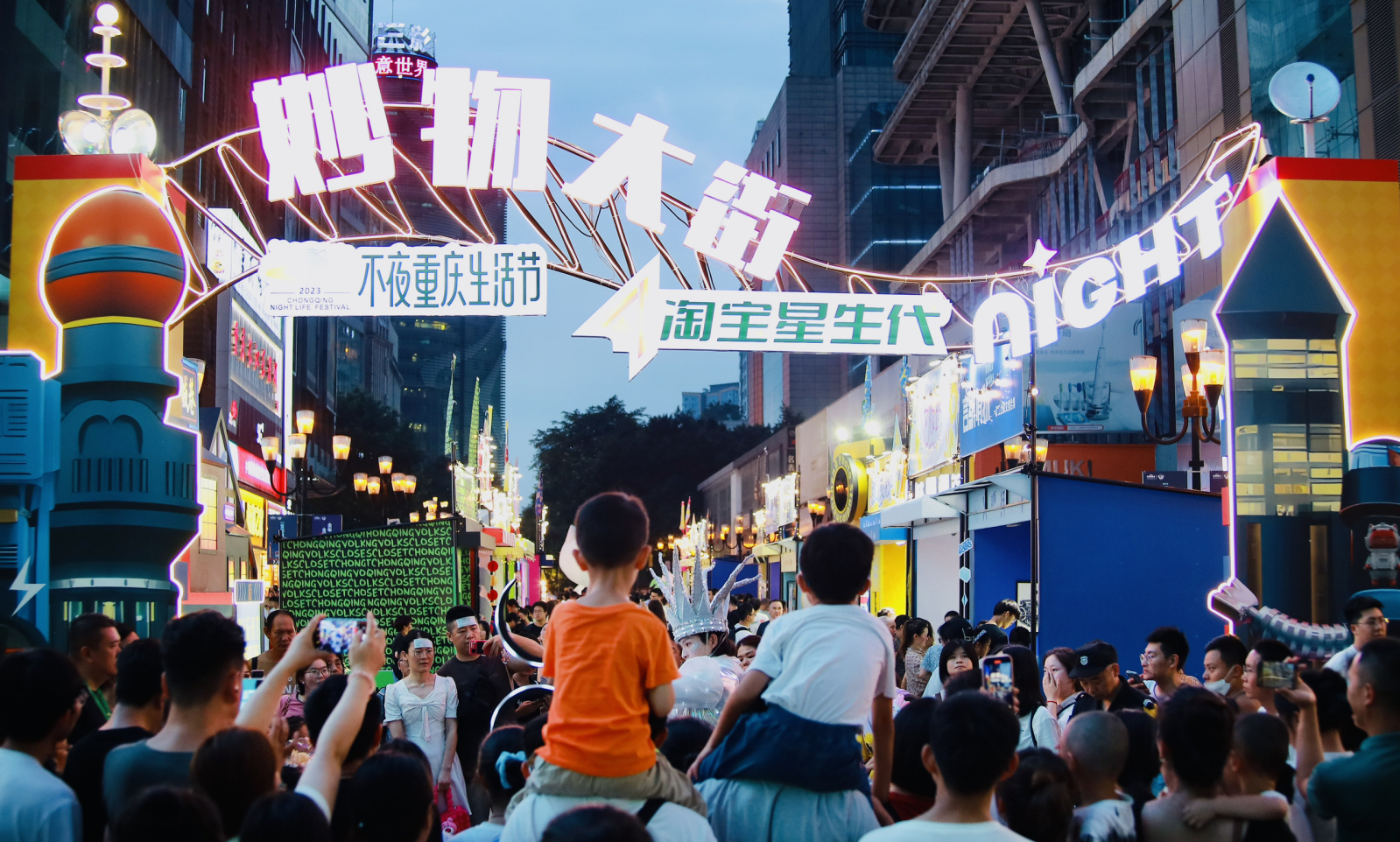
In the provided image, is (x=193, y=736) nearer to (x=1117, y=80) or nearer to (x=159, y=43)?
(x=159, y=43)

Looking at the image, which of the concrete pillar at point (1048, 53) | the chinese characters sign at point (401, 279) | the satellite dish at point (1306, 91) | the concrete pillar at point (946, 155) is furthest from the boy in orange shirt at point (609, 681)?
the concrete pillar at point (946, 155)

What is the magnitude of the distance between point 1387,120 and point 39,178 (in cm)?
1881

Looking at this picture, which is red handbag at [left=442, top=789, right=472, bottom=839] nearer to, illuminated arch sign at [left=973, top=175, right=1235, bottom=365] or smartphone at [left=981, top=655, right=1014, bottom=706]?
smartphone at [left=981, top=655, right=1014, bottom=706]

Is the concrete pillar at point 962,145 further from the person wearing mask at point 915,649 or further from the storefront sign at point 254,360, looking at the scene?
the person wearing mask at point 915,649

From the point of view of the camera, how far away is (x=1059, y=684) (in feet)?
22.7

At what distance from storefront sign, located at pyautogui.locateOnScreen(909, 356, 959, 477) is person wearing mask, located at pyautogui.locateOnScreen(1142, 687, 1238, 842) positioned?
51.8 feet

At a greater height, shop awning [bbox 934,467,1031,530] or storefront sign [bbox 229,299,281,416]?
storefront sign [bbox 229,299,281,416]

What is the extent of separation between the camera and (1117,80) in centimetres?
3547

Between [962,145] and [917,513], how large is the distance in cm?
3406

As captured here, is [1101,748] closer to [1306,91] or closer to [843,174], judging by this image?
[1306,91]

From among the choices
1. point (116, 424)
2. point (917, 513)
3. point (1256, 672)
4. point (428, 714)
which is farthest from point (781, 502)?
point (1256, 672)

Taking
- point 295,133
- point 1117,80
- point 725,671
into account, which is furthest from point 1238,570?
point 1117,80

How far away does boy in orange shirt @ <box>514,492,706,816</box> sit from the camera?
400cm

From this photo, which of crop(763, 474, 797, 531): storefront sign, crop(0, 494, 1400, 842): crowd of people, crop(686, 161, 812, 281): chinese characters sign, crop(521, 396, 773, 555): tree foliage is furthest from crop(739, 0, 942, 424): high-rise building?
crop(0, 494, 1400, 842): crowd of people
